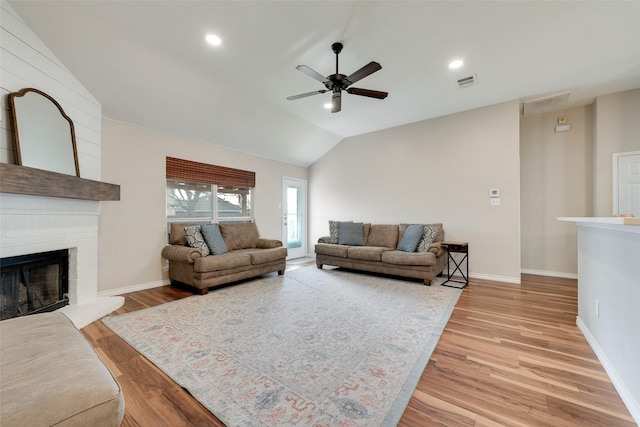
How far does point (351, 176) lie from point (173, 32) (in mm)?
4110

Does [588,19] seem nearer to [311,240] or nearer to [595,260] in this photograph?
[595,260]

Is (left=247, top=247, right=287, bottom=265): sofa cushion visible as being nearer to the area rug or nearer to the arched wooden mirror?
the area rug

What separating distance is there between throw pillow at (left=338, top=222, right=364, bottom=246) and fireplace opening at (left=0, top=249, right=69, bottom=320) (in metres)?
4.03

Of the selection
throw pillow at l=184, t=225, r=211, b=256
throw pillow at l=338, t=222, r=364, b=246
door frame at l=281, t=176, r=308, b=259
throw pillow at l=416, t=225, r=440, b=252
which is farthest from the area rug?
door frame at l=281, t=176, r=308, b=259

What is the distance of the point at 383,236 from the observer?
4.91 meters

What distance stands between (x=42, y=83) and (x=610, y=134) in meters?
7.27

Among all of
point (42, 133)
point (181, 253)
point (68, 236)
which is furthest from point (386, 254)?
point (42, 133)

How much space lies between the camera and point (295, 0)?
2.18m

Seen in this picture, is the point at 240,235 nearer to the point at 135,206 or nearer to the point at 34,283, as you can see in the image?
the point at 135,206

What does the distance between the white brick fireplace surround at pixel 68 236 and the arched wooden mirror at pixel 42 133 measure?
353mm

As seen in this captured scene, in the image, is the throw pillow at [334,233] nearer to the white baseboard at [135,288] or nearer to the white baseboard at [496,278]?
the white baseboard at [496,278]

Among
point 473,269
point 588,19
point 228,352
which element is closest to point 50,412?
point 228,352

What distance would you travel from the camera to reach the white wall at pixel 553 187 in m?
4.19

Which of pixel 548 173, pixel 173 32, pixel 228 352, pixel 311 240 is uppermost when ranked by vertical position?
pixel 173 32
